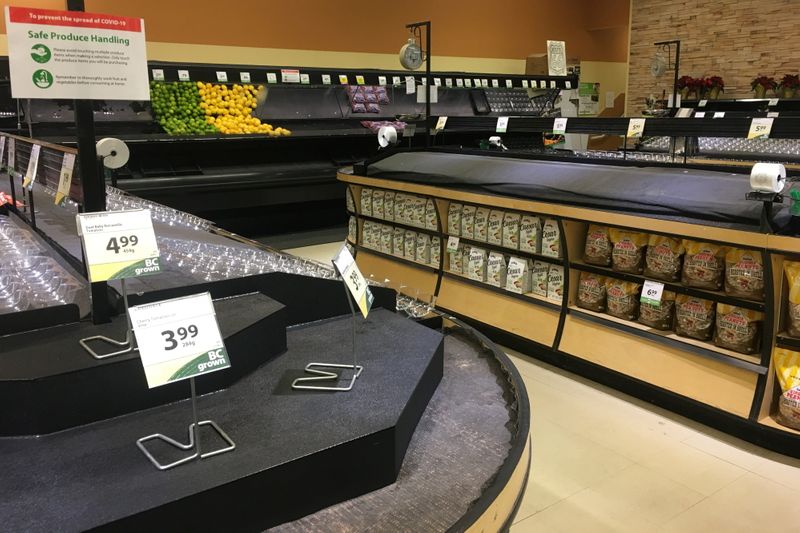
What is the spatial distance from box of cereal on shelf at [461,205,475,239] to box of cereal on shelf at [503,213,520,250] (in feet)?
0.94

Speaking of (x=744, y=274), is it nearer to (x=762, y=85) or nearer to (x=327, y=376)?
(x=327, y=376)

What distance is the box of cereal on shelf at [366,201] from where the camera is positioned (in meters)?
5.08

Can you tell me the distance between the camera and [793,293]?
2650 millimetres

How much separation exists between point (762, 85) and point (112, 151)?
10705 mm

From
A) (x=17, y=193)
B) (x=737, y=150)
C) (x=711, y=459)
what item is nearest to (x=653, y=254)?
(x=711, y=459)

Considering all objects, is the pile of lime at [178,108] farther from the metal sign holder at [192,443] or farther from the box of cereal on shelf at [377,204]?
the metal sign holder at [192,443]

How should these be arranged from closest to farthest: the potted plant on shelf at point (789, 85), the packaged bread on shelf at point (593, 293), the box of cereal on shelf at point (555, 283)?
the packaged bread on shelf at point (593, 293)
the box of cereal on shelf at point (555, 283)
the potted plant on shelf at point (789, 85)

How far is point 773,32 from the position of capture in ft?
34.3

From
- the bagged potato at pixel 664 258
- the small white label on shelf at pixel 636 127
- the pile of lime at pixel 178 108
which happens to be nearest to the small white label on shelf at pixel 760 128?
the small white label on shelf at pixel 636 127

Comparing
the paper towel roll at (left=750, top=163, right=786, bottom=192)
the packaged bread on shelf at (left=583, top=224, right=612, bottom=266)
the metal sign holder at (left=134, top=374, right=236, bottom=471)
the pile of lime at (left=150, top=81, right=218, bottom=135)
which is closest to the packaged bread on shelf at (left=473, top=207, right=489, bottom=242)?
the packaged bread on shelf at (left=583, top=224, right=612, bottom=266)

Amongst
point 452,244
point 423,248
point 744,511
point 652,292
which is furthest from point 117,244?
point 423,248

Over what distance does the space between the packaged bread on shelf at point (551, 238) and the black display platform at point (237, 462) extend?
6.42ft

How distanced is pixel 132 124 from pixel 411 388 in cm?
593

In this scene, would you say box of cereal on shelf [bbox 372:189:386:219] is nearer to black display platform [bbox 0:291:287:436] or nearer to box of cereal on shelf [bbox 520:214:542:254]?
box of cereal on shelf [bbox 520:214:542:254]
